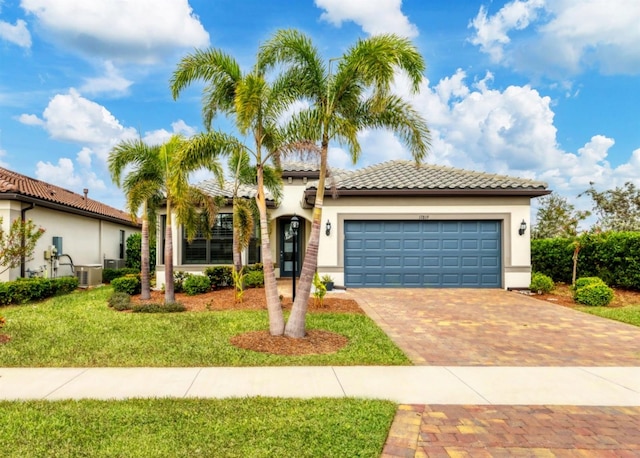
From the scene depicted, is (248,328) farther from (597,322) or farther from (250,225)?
(597,322)

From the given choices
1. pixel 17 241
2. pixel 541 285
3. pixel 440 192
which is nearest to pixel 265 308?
pixel 440 192

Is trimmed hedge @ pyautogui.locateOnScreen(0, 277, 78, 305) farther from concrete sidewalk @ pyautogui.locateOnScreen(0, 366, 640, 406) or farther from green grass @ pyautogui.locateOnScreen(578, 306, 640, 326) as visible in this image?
green grass @ pyautogui.locateOnScreen(578, 306, 640, 326)

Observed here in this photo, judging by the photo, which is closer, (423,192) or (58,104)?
(423,192)

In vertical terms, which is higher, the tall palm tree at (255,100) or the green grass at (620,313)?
the tall palm tree at (255,100)

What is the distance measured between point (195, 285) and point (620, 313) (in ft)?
40.5

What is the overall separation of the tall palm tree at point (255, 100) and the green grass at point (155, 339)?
129 cm

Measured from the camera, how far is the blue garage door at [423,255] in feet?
48.3

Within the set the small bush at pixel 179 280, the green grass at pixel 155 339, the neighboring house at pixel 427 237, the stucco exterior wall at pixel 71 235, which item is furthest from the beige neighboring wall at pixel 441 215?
the stucco exterior wall at pixel 71 235

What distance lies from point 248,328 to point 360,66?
5577 mm

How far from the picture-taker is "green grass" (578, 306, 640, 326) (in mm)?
9672

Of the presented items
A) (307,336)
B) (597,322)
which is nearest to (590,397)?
(307,336)

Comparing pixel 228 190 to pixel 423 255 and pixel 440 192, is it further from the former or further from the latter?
pixel 440 192

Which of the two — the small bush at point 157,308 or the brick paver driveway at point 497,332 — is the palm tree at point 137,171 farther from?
the brick paver driveway at point 497,332

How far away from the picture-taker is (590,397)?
4922mm
